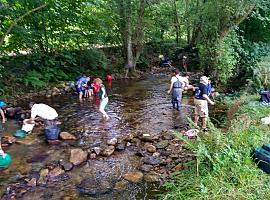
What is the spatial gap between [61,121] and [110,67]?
8.62 metres

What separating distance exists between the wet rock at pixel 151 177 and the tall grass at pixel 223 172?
0.43 meters

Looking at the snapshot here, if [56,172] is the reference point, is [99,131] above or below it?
above

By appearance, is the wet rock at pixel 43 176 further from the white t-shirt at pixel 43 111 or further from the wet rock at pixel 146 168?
the white t-shirt at pixel 43 111

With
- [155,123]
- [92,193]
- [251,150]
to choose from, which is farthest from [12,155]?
[251,150]

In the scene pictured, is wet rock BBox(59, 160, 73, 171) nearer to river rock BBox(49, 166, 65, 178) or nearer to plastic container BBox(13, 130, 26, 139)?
river rock BBox(49, 166, 65, 178)

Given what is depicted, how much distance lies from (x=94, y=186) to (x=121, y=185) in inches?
21.9

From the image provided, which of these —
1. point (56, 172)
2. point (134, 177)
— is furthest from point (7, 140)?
point (134, 177)

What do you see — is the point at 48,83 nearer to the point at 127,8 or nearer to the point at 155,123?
the point at 127,8

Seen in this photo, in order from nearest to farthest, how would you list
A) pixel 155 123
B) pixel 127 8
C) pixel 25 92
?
pixel 155 123 → pixel 25 92 → pixel 127 8

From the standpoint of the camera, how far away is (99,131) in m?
9.92

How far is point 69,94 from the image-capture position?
594 inches

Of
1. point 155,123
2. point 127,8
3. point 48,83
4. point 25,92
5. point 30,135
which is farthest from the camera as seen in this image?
point 127,8

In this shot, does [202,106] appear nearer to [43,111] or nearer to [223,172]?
[223,172]

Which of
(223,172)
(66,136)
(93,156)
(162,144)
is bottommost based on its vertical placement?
(93,156)
